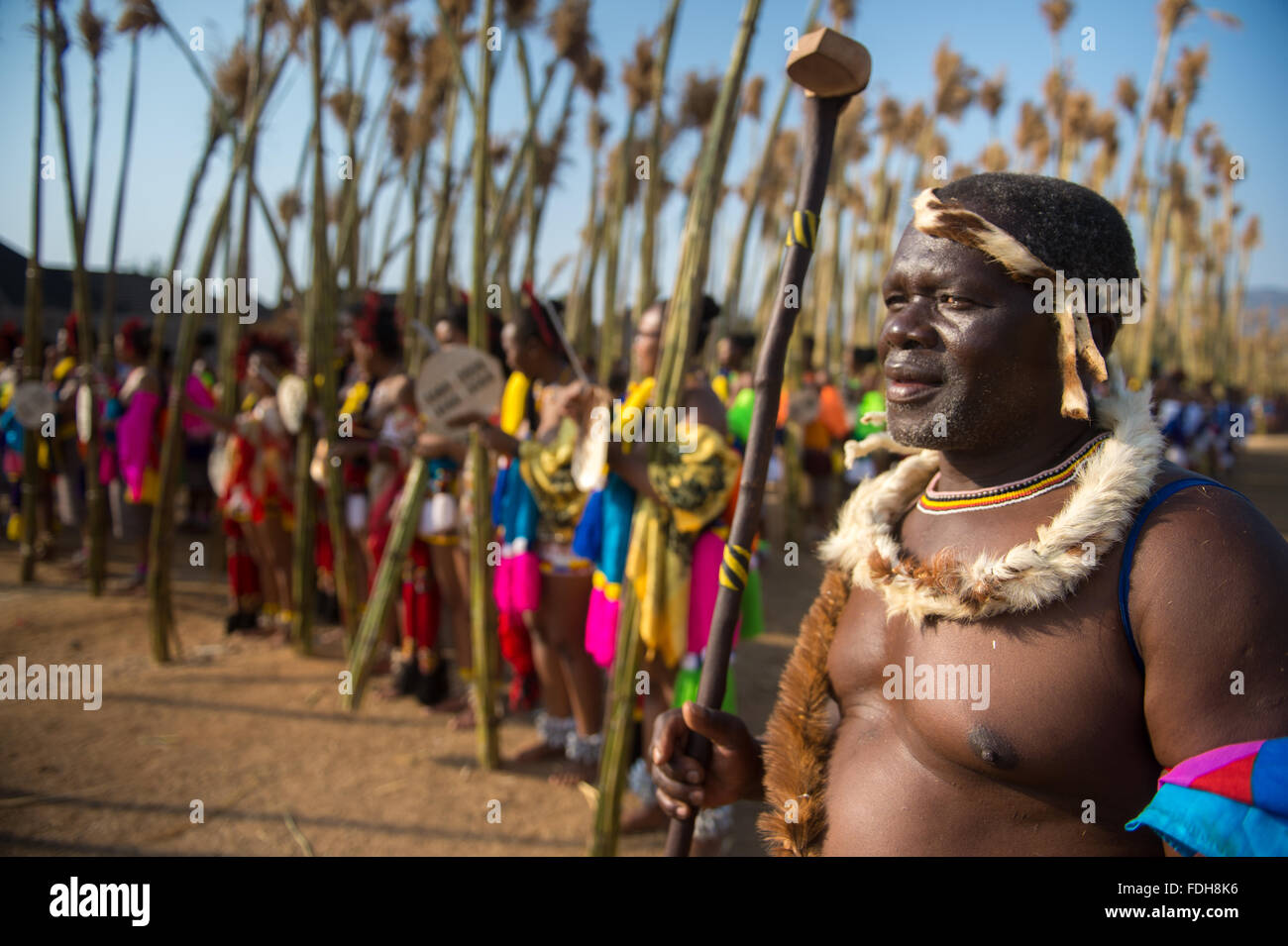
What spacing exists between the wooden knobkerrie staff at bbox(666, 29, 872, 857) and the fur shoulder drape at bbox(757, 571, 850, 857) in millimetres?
138

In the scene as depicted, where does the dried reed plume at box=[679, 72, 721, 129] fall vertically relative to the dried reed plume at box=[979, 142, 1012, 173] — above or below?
below

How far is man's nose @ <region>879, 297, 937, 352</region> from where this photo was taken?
1.26m

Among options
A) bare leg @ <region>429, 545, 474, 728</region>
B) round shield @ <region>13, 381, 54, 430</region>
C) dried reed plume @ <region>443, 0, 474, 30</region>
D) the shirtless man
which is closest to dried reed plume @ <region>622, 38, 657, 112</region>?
dried reed plume @ <region>443, 0, 474, 30</region>

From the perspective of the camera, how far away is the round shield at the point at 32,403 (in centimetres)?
627

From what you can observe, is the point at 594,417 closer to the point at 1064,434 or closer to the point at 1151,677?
the point at 1064,434

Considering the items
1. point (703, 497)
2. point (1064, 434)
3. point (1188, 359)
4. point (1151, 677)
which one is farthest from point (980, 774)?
point (1188, 359)

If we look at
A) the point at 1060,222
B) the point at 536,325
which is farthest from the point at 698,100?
the point at 1060,222

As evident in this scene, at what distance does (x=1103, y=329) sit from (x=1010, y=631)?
51 cm

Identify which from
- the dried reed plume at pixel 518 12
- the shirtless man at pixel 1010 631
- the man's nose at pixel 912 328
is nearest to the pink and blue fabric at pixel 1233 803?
the shirtless man at pixel 1010 631

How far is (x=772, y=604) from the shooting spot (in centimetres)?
716

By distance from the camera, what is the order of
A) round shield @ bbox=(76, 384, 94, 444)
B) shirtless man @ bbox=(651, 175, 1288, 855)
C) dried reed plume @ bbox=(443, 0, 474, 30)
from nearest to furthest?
shirtless man @ bbox=(651, 175, 1288, 855)
dried reed plume @ bbox=(443, 0, 474, 30)
round shield @ bbox=(76, 384, 94, 444)

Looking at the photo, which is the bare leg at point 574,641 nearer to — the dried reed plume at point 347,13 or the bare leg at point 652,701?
the bare leg at point 652,701

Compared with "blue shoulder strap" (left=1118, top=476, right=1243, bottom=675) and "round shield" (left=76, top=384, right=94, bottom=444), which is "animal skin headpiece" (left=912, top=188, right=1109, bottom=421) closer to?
"blue shoulder strap" (left=1118, top=476, right=1243, bottom=675)

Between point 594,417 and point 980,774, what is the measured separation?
7.26 ft
